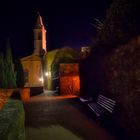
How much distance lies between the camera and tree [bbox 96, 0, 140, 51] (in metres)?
6.82

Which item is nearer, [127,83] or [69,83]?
[127,83]

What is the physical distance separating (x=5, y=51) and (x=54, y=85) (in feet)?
32.8

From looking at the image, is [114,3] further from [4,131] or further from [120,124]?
[4,131]

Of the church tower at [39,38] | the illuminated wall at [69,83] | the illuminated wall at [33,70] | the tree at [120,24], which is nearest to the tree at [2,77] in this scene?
the illuminated wall at [69,83]

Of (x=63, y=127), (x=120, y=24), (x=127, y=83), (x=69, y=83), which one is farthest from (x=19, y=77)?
(x=127, y=83)

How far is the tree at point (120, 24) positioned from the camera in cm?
682

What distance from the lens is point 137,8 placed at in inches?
267

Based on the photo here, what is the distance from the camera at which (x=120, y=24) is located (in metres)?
7.75

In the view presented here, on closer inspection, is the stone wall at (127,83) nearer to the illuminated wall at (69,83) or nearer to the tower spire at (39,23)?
the illuminated wall at (69,83)

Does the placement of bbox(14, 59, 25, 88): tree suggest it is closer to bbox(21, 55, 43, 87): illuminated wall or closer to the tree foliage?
the tree foliage

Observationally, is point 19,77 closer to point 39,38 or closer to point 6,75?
point 6,75

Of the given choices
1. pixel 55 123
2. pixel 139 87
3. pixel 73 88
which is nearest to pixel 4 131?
pixel 139 87

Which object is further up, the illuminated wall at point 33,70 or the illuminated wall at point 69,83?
the illuminated wall at point 33,70

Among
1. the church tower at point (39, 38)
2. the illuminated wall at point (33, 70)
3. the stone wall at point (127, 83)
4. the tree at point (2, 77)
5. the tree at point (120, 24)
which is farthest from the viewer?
the church tower at point (39, 38)
